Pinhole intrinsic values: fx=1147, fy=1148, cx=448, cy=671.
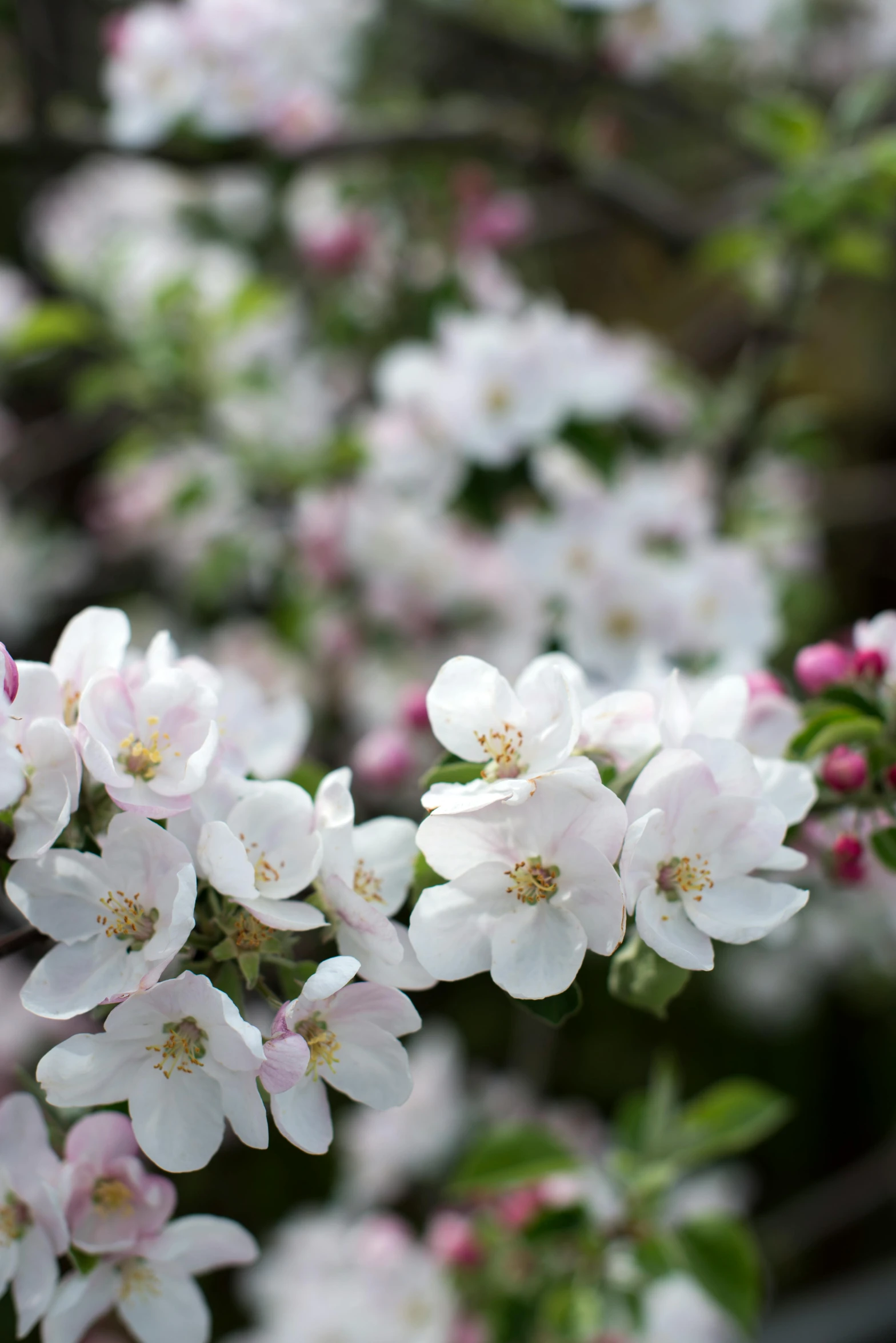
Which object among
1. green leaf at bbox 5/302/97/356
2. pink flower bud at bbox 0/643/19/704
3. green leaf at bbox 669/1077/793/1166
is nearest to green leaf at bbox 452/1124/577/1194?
green leaf at bbox 669/1077/793/1166

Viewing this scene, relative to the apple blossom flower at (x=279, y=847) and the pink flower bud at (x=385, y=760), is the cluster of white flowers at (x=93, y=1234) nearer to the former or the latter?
the apple blossom flower at (x=279, y=847)

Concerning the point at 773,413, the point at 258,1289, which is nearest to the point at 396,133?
the point at 773,413

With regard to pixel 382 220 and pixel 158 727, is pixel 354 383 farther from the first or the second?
pixel 158 727

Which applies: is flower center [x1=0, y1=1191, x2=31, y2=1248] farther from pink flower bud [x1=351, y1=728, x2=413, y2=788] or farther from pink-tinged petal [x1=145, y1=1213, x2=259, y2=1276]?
pink flower bud [x1=351, y1=728, x2=413, y2=788]

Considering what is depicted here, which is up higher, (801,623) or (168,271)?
(168,271)

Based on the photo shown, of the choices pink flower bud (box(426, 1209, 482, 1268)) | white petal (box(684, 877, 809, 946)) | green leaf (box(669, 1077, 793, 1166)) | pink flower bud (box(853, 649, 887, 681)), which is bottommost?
pink flower bud (box(426, 1209, 482, 1268))

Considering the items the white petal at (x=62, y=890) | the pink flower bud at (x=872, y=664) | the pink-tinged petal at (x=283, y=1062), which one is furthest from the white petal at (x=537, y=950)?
the pink flower bud at (x=872, y=664)
